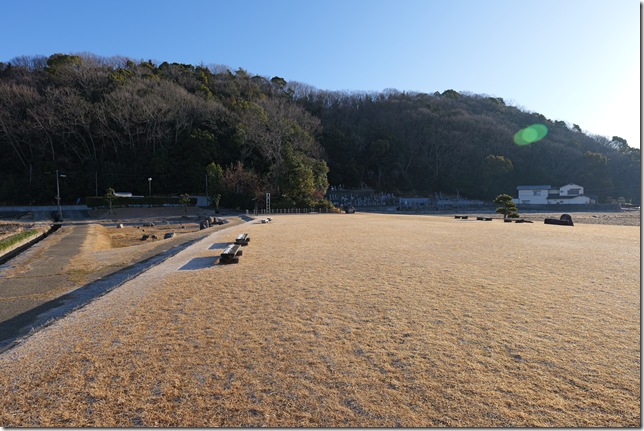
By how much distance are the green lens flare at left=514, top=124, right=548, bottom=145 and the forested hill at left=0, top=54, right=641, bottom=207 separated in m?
1.40

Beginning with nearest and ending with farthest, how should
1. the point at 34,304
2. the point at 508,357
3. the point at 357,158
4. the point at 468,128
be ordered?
the point at 508,357 → the point at 34,304 → the point at 357,158 → the point at 468,128

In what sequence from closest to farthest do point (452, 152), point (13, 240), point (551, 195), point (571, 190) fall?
1. point (13, 240)
2. point (551, 195)
3. point (571, 190)
4. point (452, 152)

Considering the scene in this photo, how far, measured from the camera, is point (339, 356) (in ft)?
10.00

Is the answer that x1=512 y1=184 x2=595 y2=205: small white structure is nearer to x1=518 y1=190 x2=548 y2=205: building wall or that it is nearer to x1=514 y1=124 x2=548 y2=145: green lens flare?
x1=518 y1=190 x2=548 y2=205: building wall

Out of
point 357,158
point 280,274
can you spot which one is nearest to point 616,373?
point 280,274

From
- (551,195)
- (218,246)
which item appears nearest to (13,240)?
(218,246)

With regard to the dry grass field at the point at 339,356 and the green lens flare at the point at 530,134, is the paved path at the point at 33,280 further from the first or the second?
the green lens flare at the point at 530,134

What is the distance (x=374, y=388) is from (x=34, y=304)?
5.89 metres

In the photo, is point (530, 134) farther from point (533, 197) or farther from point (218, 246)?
point (218, 246)

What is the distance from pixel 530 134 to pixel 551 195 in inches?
1080

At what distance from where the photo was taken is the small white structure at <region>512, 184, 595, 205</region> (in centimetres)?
5050

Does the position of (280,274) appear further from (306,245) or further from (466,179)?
(466,179)

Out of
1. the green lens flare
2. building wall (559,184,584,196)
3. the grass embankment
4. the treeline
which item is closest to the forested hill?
the treeline

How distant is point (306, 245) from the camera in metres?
10.0
